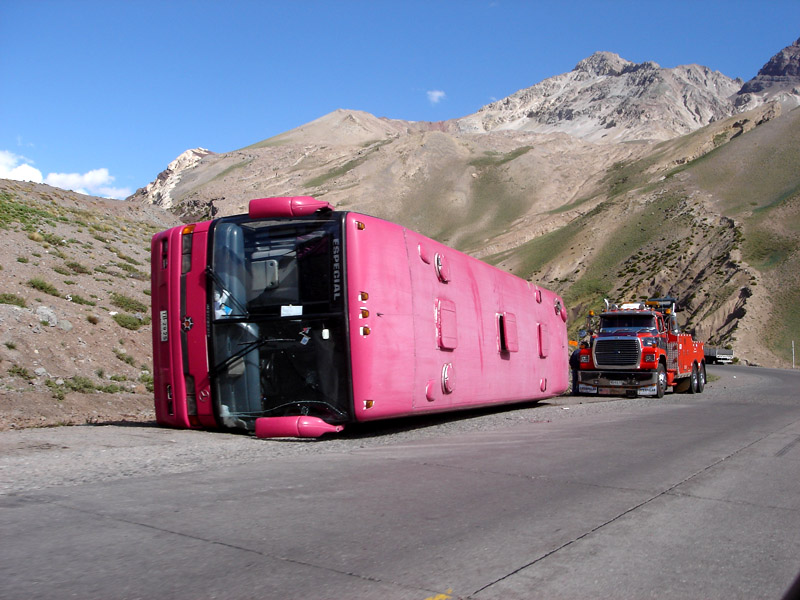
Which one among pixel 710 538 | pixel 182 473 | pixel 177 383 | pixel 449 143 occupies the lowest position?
pixel 710 538

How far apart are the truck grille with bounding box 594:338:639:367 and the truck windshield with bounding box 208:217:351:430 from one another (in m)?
14.6

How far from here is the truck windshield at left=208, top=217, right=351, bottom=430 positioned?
35.0 feet

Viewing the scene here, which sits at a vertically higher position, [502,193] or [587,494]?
[502,193]

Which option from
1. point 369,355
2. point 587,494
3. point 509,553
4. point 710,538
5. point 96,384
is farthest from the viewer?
point 96,384

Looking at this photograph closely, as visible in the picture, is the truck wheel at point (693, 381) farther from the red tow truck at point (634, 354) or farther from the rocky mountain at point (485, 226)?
the rocky mountain at point (485, 226)

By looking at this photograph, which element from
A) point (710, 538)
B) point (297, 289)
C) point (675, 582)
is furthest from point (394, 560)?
point (297, 289)

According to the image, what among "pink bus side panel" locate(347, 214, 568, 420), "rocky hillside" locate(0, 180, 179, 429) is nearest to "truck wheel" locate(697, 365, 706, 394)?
"pink bus side panel" locate(347, 214, 568, 420)

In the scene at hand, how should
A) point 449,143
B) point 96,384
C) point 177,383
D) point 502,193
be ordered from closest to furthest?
point 177,383 → point 96,384 → point 502,193 → point 449,143

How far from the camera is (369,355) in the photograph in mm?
10453

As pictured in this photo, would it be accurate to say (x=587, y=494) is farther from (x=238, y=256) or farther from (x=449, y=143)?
(x=449, y=143)

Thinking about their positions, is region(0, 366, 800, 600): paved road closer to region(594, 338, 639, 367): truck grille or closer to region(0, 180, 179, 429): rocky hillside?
region(0, 180, 179, 429): rocky hillside

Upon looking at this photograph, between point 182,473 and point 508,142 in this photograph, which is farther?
point 508,142

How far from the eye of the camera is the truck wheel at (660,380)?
22625 millimetres

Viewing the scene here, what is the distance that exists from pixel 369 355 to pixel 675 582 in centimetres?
627
